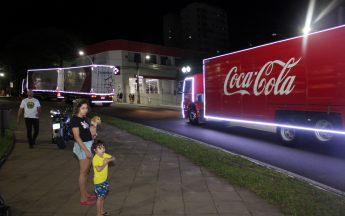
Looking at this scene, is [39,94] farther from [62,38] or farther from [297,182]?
[297,182]

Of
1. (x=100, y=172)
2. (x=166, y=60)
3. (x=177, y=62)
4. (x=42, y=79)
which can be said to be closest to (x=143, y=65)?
(x=166, y=60)

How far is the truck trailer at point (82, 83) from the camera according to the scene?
25.8 metres

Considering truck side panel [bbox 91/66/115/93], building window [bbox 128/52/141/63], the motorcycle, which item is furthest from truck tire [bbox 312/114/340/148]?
building window [bbox 128/52/141/63]

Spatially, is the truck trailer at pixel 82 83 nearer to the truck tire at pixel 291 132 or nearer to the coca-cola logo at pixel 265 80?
the coca-cola logo at pixel 265 80

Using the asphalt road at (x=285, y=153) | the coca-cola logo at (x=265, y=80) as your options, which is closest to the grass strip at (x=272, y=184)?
the asphalt road at (x=285, y=153)

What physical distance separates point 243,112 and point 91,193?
7.31m

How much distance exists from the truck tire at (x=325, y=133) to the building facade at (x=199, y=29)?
113 metres

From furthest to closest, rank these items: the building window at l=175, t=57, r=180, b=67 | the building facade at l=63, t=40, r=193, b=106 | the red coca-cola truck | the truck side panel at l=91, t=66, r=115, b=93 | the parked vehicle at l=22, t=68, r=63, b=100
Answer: the building window at l=175, t=57, r=180, b=67 < the building facade at l=63, t=40, r=193, b=106 < the parked vehicle at l=22, t=68, r=63, b=100 < the truck side panel at l=91, t=66, r=115, b=93 < the red coca-cola truck

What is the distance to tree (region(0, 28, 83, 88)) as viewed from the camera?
36469 mm

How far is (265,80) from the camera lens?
9523mm

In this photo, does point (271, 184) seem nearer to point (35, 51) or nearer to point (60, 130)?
point (60, 130)

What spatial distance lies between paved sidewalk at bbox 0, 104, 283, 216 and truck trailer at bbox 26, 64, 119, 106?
18.5 metres

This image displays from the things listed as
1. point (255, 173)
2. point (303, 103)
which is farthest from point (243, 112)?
point (255, 173)

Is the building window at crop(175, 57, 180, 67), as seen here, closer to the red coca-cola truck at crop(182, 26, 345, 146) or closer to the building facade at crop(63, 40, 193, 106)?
the building facade at crop(63, 40, 193, 106)
